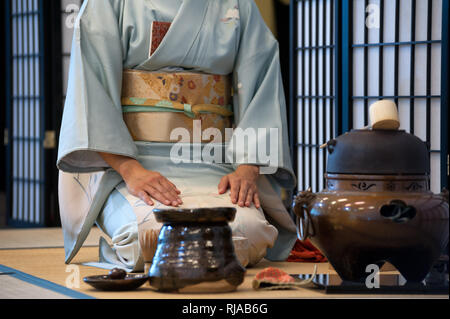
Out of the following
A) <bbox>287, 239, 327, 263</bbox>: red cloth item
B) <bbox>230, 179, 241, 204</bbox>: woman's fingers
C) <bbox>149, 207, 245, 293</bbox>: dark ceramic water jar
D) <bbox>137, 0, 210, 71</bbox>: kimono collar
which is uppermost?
<bbox>137, 0, 210, 71</bbox>: kimono collar

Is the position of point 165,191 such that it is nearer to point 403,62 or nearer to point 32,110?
point 403,62

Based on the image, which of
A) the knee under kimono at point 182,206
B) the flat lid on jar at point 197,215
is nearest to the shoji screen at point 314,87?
the knee under kimono at point 182,206

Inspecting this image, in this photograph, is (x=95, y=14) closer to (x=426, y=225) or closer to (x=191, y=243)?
(x=191, y=243)

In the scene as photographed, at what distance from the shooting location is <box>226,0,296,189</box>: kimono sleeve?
10.3 ft

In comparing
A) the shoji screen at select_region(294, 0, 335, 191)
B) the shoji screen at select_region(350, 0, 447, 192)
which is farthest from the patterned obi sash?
the shoji screen at select_region(294, 0, 335, 191)

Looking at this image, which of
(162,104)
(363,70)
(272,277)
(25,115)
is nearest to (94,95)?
(162,104)

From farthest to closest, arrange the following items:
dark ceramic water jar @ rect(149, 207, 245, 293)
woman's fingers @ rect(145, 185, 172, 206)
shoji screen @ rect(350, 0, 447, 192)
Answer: shoji screen @ rect(350, 0, 447, 192)
woman's fingers @ rect(145, 185, 172, 206)
dark ceramic water jar @ rect(149, 207, 245, 293)

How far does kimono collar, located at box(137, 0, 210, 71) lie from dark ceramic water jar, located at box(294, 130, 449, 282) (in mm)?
965

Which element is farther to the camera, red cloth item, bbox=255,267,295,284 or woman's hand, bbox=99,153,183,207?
woman's hand, bbox=99,153,183,207

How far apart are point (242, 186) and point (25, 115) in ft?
11.5

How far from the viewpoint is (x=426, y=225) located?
2223mm

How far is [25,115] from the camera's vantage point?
6035mm

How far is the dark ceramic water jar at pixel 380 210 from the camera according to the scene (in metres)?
2.22

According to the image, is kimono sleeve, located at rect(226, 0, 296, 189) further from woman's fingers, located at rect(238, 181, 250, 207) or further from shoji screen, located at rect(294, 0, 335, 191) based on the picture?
shoji screen, located at rect(294, 0, 335, 191)
